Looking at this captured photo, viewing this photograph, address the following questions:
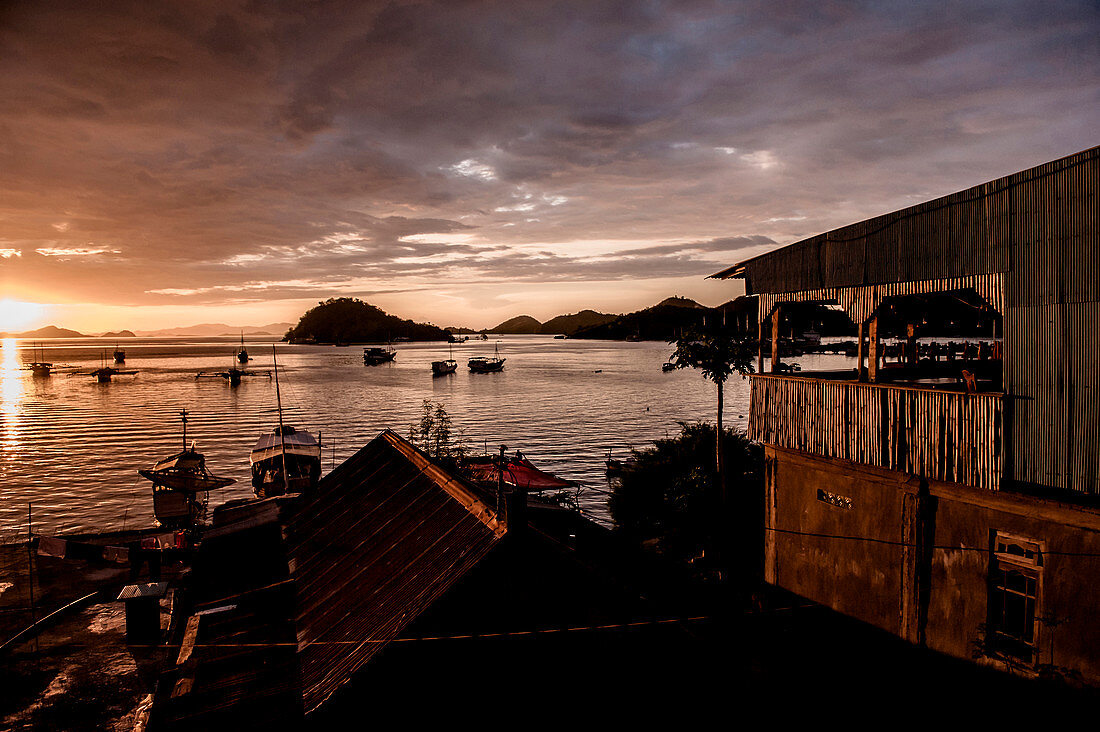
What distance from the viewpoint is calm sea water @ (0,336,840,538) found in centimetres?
4044

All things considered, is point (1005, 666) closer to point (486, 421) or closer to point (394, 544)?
point (394, 544)

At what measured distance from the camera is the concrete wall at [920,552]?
9.49 m

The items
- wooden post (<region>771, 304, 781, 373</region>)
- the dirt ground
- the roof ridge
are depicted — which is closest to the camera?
the roof ridge

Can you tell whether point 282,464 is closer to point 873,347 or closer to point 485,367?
point 873,347

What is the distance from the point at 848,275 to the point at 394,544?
1098 cm

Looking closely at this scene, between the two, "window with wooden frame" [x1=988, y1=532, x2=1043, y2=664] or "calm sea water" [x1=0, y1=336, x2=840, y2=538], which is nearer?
"window with wooden frame" [x1=988, y1=532, x2=1043, y2=664]

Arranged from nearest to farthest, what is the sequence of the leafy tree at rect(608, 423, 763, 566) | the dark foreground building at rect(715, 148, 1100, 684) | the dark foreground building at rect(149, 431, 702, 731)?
the dark foreground building at rect(149, 431, 702, 731) < the dark foreground building at rect(715, 148, 1100, 684) < the leafy tree at rect(608, 423, 763, 566)

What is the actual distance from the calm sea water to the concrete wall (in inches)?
744

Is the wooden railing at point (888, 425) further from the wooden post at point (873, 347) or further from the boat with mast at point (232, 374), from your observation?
the boat with mast at point (232, 374)

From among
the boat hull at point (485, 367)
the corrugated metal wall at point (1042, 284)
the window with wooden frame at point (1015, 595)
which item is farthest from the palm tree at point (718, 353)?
the boat hull at point (485, 367)

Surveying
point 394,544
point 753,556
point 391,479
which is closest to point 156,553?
point 391,479

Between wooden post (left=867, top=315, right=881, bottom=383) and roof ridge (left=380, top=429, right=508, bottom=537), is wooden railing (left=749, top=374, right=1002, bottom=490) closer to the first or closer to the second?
wooden post (left=867, top=315, right=881, bottom=383)

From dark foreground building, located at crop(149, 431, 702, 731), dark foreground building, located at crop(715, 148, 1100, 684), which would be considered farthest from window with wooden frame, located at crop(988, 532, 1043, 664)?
dark foreground building, located at crop(149, 431, 702, 731)

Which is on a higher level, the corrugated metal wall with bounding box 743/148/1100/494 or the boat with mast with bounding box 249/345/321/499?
the corrugated metal wall with bounding box 743/148/1100/494
